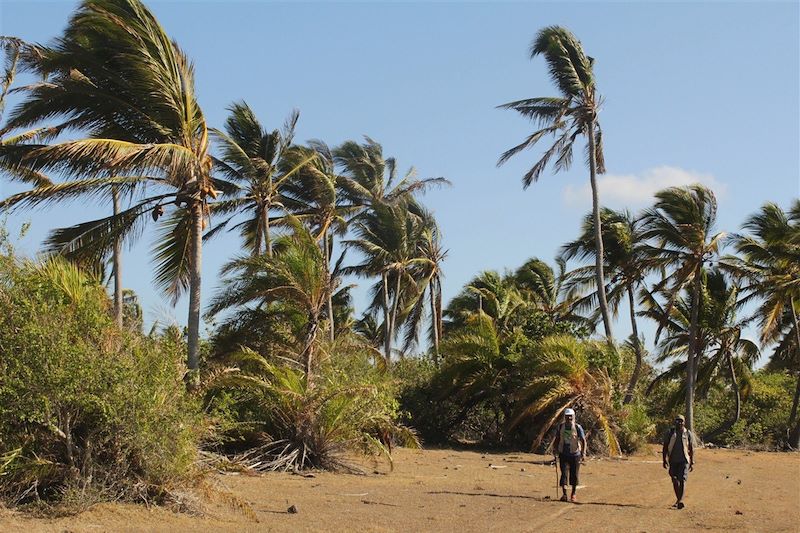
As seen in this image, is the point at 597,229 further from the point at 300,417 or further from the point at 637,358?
the point at 300,417

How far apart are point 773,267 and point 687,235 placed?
5779 millimetres

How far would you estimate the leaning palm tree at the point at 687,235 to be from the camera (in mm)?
29672

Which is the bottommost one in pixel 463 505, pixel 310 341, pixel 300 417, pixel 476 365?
pixel 463 505

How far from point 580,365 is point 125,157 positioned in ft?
46.4

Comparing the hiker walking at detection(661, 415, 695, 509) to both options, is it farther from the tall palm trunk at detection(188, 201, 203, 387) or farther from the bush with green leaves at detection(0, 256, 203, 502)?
the tall palm trunk at detection(188, 201, 203, 387)

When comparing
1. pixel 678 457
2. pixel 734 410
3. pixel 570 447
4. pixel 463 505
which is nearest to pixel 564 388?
pixel 570 447

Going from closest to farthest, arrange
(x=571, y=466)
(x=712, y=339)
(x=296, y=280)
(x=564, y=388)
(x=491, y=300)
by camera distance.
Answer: (x=571, y=466) < (x=296, y=280) < (x=564, y=388) < (x=712, y=339) < (x=491, y=300)

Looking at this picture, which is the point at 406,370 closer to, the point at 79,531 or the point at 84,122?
the point at 84,122

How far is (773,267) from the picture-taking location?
33156 mm

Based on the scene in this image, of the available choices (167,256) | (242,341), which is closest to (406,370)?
(242,341)

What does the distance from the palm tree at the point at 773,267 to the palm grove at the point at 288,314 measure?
106 millimetres

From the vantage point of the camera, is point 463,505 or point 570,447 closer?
point 463,505

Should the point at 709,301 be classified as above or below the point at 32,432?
above

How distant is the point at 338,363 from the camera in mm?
19031
